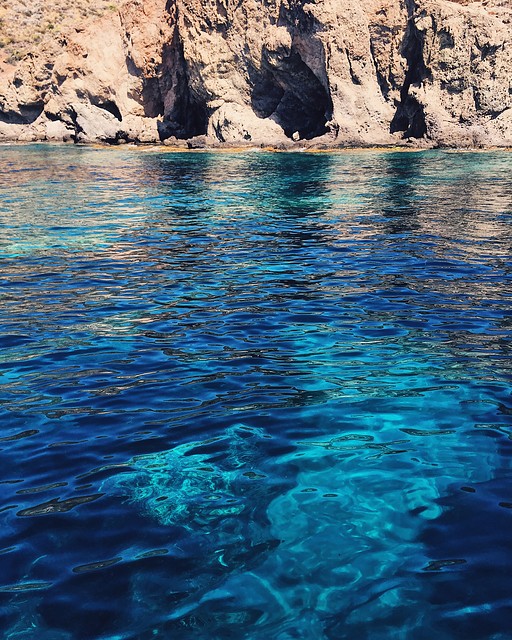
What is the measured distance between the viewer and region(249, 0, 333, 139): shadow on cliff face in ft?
157

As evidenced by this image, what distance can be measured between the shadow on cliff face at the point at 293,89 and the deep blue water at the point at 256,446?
40.6 m

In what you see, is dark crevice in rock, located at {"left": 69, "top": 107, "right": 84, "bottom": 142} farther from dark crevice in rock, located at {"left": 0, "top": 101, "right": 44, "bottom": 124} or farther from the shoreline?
dark crevice in rock, located at {"left": 0, "top": 101, "right": 44, "bottom": 124}

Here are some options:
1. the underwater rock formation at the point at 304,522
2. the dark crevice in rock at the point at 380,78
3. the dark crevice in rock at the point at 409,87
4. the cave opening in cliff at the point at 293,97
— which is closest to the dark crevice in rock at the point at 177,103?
the cave opening in cliff at the point at 293,97

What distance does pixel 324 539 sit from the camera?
3.66 m

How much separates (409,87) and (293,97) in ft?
32.7

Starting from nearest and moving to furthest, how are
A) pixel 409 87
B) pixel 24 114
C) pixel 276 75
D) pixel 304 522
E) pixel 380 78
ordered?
pixel 304 522, pixel 409 87, pixel 380 78, pixel 276 75, pixel 24 114

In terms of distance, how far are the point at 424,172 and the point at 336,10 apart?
972 inches

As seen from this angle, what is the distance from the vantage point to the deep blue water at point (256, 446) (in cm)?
317

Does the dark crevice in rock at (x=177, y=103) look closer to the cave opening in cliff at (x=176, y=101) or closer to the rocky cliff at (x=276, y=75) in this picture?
the cave opening in cliff at (x=176, y=101)

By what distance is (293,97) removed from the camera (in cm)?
5128

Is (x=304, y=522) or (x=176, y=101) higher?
(x=176, y=101)

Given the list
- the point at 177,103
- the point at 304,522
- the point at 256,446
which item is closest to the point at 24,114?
the point at 177,103

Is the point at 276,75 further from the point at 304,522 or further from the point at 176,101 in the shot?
the point at 304,522

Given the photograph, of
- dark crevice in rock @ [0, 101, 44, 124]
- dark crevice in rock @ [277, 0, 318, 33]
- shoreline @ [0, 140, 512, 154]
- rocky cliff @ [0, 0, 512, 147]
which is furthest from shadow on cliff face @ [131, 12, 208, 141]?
dark crevice in rock @ [0, 101, 44, 124]
